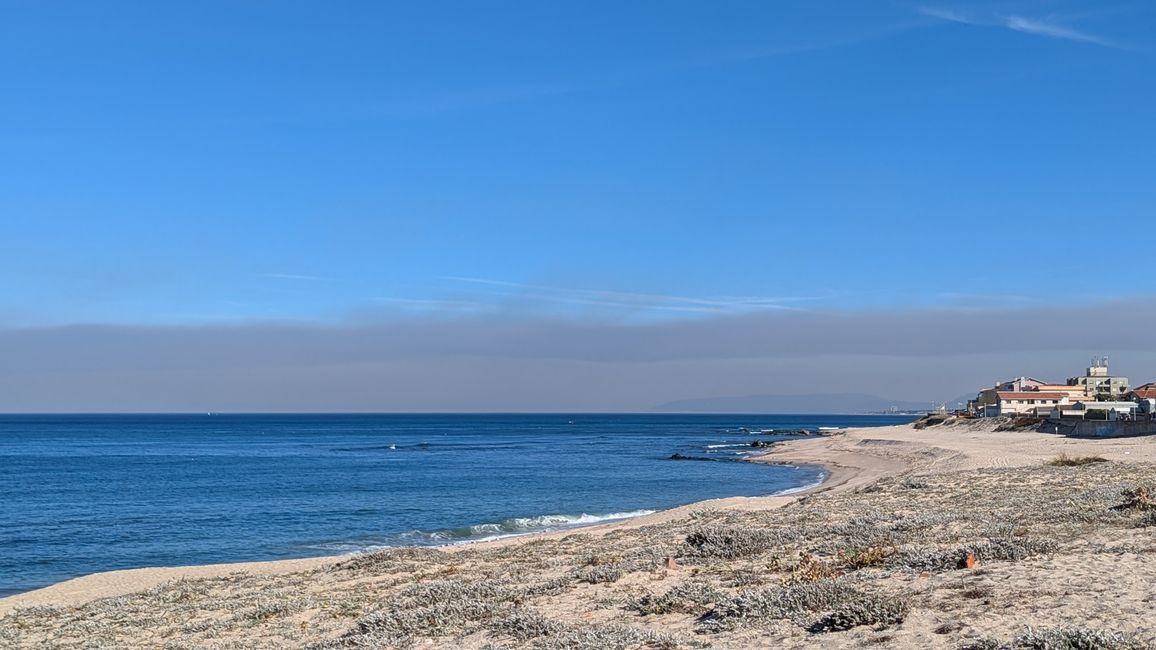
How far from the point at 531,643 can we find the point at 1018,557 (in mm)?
6911

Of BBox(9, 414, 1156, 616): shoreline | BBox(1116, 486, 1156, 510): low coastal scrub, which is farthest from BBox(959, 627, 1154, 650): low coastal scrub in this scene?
BBox(9, 414, 1156, 616): shoreline

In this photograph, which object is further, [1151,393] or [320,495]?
[1151,393]

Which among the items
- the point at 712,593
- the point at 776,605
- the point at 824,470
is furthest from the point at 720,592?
the point at 824,470

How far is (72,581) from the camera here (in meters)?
26.1

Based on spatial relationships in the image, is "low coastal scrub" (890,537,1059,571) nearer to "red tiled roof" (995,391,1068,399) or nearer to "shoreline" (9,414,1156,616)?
"shoreline" (9,414,1156,616)

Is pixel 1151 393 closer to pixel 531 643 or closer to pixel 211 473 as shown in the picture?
pixel 211 473

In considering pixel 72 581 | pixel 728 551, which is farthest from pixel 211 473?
pixel 728 551

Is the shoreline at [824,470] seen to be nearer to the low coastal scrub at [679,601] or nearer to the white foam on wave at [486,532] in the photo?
→ the white foam on wave at [486,532]

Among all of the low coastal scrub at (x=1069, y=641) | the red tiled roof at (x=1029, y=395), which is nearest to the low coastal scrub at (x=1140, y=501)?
the low coastal scrub at (x=1069, y=641)

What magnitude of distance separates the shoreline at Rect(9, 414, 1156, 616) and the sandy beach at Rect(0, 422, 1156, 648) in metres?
0.62

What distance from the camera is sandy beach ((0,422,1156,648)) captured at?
10.3 meters

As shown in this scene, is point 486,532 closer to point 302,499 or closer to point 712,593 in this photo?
point 302,499

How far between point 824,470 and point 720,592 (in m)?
57.9

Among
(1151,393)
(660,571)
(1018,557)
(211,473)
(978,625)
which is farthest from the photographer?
(1151,393)
